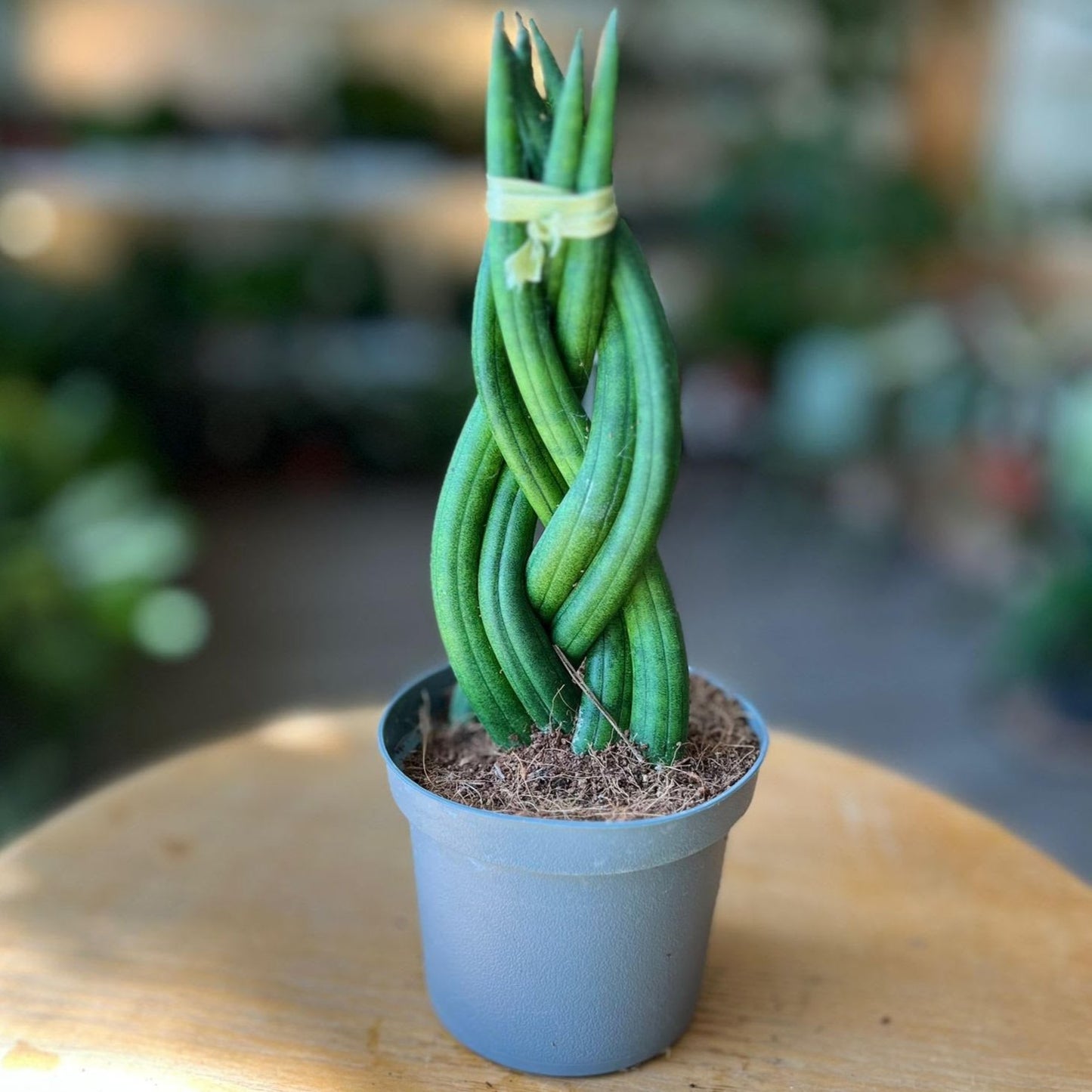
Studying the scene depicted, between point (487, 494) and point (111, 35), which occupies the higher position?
point (111, 35)

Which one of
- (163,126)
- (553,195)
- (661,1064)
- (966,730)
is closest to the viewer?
(553,195)

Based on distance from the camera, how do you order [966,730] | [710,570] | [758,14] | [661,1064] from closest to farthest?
1. [661,1064]
2. [966,730]
3. [710,570]
4. [758,14]

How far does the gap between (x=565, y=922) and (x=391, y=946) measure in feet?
0.70

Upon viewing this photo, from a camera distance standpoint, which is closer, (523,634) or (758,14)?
(523,634)

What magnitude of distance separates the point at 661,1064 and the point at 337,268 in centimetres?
279

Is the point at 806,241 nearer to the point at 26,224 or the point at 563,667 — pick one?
the point at 26,224

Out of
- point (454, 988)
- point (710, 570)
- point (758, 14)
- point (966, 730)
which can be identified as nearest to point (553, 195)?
point (454, 988)

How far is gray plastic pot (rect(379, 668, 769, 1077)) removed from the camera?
1.87 feet

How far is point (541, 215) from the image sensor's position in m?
0.54

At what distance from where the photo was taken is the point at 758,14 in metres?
3.55

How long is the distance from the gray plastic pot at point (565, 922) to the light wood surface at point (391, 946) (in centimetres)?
3

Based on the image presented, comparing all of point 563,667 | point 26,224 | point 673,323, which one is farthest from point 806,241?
point 563,667

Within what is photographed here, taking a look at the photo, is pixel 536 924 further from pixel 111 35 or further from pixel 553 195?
pixel 111 35

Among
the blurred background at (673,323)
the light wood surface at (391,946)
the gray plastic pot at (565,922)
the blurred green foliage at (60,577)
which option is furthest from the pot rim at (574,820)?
the blurred background at (673,323)
